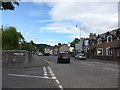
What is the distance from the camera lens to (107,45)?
47.1 meters

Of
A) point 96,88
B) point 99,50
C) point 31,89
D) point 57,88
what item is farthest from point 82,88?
point 99,50

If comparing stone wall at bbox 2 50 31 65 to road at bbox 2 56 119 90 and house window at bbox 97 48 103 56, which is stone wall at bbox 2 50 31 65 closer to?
road at bbox 2 56 119 90

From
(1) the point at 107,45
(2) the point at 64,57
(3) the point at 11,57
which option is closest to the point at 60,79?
(3) the point at 11,57

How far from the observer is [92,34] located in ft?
228

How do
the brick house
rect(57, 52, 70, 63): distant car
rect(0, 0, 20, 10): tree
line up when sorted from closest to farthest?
rect(0, 0, 20, 10): tree, rect(57, 52, 70, 63): distant car, the brick house

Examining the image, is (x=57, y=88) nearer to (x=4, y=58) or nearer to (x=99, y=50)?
(x=4, y=58)

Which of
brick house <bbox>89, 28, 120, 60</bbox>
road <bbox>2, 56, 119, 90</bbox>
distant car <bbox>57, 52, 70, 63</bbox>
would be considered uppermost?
brick house <bbox>89, 28, 120, 60</bbox>

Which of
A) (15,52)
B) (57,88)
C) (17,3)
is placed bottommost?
(57,88)

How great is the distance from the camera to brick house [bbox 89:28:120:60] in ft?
134

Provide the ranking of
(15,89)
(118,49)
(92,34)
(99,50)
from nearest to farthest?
(15,89), (118,49), (99,50), (92,34)

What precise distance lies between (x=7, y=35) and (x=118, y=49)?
24512 mm

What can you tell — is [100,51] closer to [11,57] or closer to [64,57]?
[64,57]

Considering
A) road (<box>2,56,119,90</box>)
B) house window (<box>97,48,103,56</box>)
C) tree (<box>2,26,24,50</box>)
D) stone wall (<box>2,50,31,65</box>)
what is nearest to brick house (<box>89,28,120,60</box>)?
house window (<box>97,48,103,56</box>)

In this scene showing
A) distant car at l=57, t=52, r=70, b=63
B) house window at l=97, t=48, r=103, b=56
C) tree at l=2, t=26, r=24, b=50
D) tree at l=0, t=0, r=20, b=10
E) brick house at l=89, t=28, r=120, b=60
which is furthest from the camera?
house window at l=97, t=48, r=103, b=56
